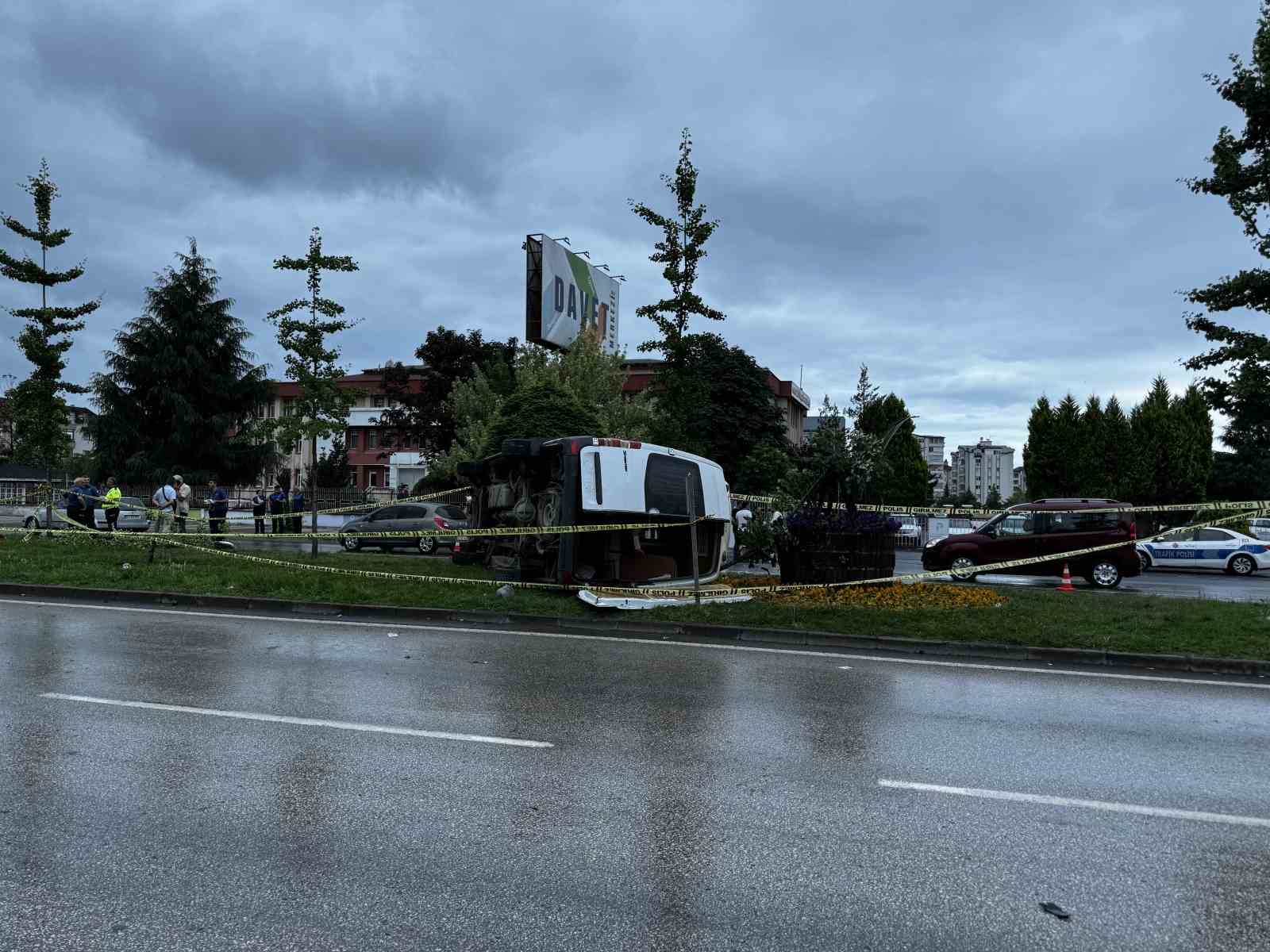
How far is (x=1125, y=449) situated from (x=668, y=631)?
151ft

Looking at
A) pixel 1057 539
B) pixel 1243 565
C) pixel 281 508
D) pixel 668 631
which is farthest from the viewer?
pixel 281 508

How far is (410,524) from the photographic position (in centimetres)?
2673

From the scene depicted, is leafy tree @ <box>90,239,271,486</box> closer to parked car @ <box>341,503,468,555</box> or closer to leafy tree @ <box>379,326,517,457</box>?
leafy tree @ <box>379,326,517,457</box>

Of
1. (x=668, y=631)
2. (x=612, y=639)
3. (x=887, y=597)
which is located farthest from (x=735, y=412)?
(x=612, y=639)

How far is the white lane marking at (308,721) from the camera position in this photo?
5.68 metres

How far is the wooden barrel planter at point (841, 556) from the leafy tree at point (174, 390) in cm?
4201

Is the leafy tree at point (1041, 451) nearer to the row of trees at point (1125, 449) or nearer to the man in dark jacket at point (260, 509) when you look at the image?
the row of trees at point (1125, 449)

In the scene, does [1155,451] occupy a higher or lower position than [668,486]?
higher

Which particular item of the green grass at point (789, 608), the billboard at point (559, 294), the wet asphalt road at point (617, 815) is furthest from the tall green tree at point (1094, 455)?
the wet asphalt road at point (617, 815)

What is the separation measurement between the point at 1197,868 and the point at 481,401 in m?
31.7

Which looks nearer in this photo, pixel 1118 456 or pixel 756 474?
pixel 756 474

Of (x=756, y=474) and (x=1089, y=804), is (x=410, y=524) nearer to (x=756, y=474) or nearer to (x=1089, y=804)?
(x=756, y=474)

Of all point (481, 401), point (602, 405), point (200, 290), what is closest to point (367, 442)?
point (200, 290)

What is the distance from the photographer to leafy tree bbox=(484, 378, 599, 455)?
17.2m
